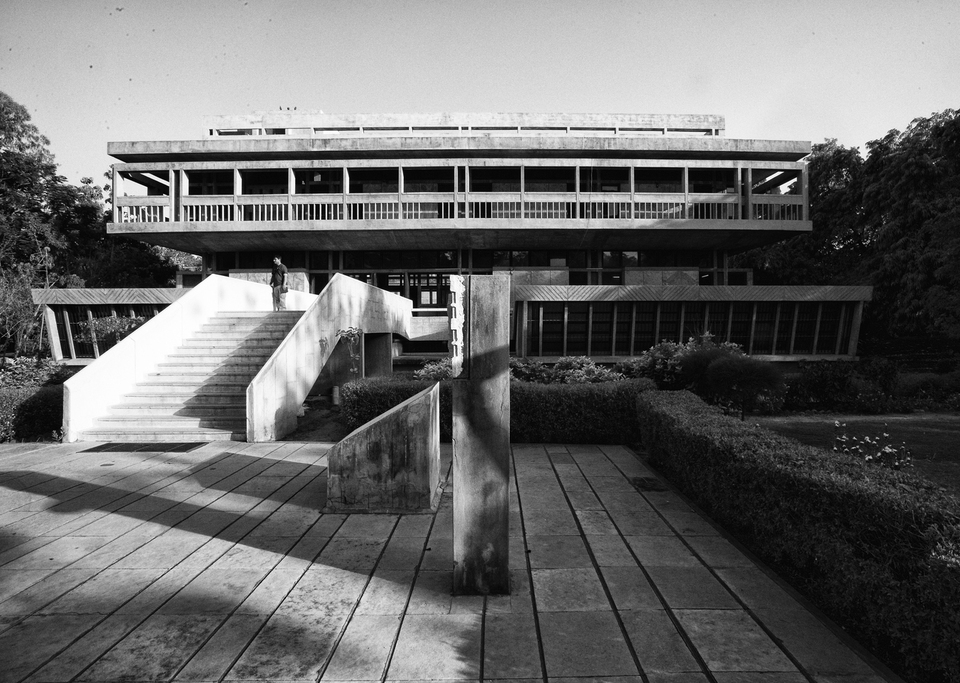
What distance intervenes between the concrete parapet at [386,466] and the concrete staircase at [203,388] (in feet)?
16.0

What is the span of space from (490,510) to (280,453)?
621 centimetres

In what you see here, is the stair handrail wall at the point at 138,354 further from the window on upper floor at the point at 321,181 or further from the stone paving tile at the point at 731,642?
the window on upper floor at the point at 321,181

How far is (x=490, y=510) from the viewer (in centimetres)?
401

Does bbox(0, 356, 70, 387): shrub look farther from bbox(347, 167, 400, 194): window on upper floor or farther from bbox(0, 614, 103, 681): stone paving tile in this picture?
bbox(347, 167, 400, 194): window on upper floor

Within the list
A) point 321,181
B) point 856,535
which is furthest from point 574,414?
point 321,181

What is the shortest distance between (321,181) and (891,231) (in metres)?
32.8

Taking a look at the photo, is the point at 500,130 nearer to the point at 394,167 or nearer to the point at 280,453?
the point at 394,167

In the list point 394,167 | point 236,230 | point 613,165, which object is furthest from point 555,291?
point 236,230

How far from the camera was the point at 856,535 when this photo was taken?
11.6 feet

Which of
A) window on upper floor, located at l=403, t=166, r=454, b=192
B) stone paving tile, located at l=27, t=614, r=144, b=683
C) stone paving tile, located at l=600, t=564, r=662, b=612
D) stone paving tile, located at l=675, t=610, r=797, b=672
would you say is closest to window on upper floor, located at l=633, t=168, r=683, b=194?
window on upper floor, located at l=403, t=166, r=454, b=192

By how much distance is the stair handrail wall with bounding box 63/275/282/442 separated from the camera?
9.93 m

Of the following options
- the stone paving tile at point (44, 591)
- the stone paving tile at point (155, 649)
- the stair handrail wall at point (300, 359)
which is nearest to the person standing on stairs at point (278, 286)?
the stair handrail wall at point (300, 359)

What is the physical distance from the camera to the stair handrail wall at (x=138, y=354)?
32.6 ft

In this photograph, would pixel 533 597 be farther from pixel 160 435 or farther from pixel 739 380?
pixel 739 380
